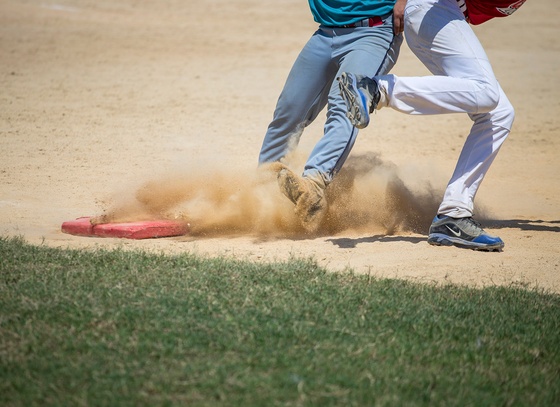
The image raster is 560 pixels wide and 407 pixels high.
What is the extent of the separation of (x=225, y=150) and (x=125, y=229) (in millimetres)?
3468

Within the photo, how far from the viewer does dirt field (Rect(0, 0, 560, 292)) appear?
5.75 meters

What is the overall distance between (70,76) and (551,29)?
1122cm

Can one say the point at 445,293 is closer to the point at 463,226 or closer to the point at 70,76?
the point at 463,226

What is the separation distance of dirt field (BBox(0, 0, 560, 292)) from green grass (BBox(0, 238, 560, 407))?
57 centimetres

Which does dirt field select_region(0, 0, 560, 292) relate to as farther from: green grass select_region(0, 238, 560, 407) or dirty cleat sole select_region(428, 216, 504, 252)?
green grass select_region(0, 238, 560, 407)

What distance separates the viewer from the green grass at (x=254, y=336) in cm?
342

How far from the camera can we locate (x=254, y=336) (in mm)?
3904

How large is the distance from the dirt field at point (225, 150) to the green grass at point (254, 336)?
57 centimetres

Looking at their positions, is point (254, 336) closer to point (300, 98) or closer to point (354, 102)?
point (354, 102)

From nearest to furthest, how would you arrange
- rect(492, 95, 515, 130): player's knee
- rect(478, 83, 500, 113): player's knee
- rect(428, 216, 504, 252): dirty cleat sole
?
rect(478, 83, 500, 113): player's knee, rect(428, 216, 504, 252): dirty cleat sole, rect(492, 95, 515, 130): player's knee

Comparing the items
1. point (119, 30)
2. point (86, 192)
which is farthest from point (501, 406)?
point (119, 30)

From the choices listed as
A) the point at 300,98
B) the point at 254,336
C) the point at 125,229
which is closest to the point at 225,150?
the point at 300,98

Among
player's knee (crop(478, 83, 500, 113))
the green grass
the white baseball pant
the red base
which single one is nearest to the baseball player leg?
the white baseball pant

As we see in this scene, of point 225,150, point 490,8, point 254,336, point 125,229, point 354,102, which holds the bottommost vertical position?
point 254,336
